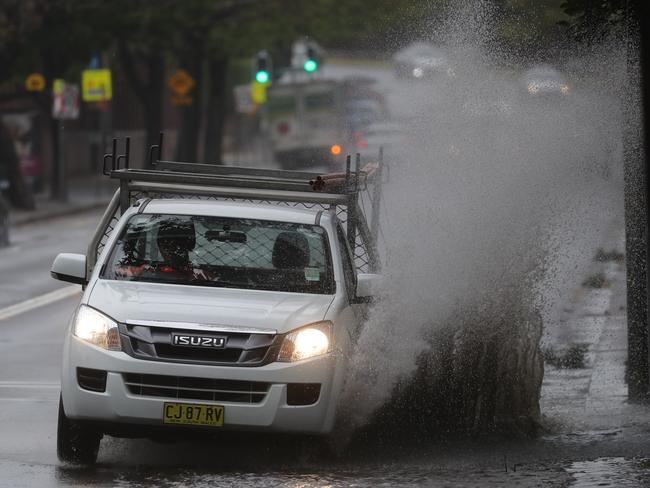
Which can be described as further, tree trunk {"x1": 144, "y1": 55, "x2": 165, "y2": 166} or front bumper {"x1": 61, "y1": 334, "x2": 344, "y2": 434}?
tree trunk {"x1": 144, "y1": 55, "x2": 165, "y2": 166}

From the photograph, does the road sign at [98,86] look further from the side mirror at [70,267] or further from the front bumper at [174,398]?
the front bumper at [174,398]

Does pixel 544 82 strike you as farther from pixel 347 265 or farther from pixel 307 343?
pixel 307 343

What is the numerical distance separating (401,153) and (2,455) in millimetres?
4593

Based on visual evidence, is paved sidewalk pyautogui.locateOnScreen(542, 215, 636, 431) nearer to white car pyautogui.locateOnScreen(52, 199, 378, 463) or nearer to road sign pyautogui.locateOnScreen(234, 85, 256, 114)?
white car pyautogui.locateOnScreen(52, 199, 378, 463)

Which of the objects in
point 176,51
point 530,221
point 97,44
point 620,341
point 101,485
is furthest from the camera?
point 176,51

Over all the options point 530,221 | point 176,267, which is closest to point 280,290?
point 176,267

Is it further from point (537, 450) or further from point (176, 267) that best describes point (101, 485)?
point (537, 450)

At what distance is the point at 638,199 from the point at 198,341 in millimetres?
3669

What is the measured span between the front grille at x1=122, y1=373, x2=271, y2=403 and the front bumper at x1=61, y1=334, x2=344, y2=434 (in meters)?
0.03

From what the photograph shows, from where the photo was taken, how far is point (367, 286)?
9297mm

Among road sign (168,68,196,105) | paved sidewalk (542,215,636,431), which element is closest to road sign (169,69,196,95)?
road sign (168,68,196,105)

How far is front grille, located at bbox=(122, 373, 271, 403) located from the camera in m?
8.35

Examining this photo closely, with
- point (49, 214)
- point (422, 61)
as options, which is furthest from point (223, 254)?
point (49, 214)

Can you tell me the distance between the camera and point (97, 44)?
41062 millimetres
